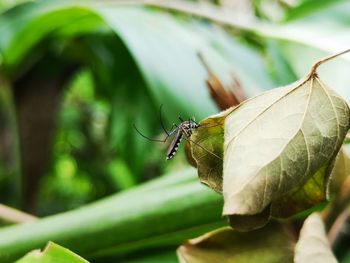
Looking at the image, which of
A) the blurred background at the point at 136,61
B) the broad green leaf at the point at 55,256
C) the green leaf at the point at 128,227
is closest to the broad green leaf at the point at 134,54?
the blurred background at the point at 136,61

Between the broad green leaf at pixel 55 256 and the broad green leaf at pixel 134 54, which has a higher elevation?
the broad green leaf at pixel 55 256

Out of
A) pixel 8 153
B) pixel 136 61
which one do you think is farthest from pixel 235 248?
pixel 8 153

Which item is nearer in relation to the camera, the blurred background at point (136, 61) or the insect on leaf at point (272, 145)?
the insect on leaf at point (272, 145)

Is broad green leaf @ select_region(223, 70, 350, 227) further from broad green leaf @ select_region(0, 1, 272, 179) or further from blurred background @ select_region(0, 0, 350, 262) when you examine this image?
broad green leaf @ select_region(0, 1, 272, 179)

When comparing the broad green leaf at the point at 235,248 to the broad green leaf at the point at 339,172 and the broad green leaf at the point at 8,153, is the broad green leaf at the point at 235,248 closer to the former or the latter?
the broad green leaf at the point at 339,172

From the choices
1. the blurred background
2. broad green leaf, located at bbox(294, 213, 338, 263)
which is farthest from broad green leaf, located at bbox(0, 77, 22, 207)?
broad green leaf, located at bbox(294, 213, 338, 263)

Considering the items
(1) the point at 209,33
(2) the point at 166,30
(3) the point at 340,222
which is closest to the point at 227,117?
(3) the point at 340,222
